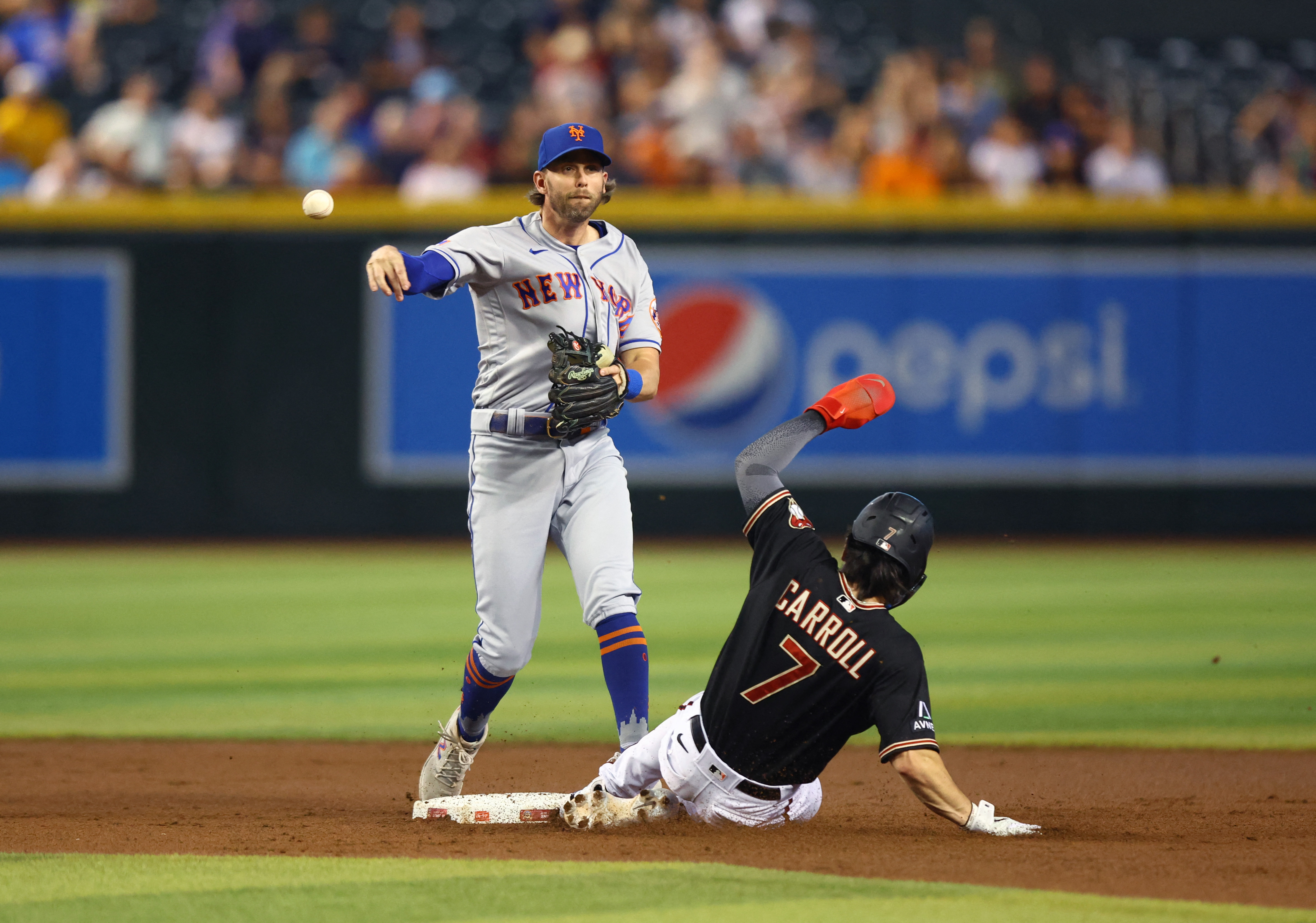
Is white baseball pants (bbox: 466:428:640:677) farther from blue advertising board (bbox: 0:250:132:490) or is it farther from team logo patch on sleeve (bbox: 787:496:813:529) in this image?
blue advertising board (bbox: 0:250:132:490)

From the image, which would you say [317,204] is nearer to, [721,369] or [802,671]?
[802,671]

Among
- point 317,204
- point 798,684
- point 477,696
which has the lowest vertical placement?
point 477,696

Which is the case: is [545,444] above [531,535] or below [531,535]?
above

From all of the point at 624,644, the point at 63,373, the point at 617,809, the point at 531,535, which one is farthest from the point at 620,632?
the point at 63,373

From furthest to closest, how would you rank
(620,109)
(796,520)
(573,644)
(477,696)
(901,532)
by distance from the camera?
(620,109) → (573,644) → (477,696) → (796,520) → (901,532)

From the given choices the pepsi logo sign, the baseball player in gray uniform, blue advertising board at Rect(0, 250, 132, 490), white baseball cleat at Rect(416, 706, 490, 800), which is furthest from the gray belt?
blue advertising board at Rect(0, 250, 132, 490)

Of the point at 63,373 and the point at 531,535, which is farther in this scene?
the point at 63,373
